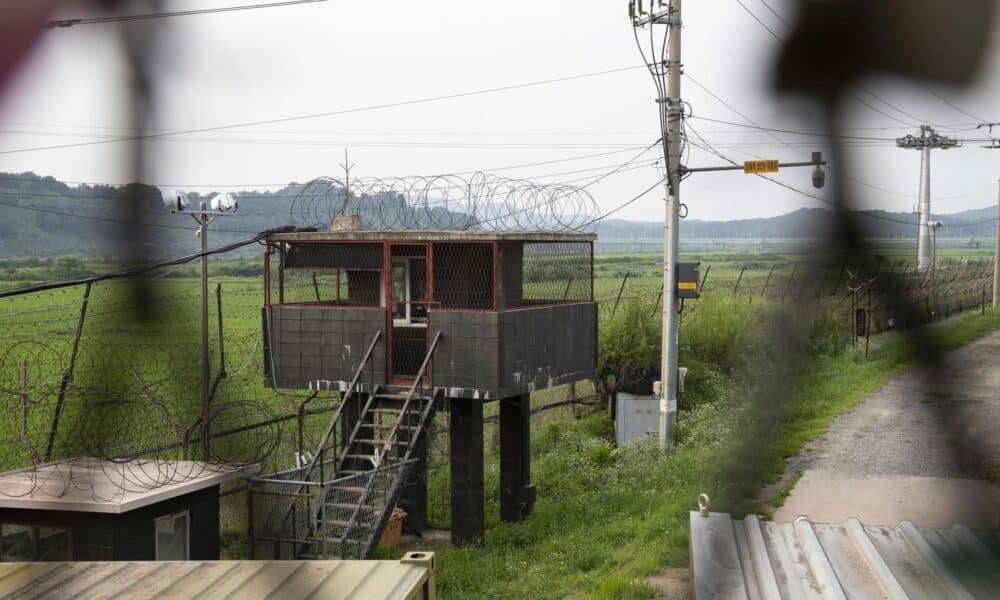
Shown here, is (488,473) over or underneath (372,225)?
underneath

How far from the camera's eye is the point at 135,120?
0.76 meters

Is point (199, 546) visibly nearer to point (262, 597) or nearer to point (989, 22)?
point (262, 597)

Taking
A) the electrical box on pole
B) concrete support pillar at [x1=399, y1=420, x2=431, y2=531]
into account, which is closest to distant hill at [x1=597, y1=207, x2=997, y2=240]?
the electrical box on pole

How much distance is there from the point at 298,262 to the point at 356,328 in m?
0.77

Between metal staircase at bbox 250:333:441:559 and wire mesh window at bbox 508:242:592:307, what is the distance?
1.61 m

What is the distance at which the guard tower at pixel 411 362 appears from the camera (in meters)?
7.12

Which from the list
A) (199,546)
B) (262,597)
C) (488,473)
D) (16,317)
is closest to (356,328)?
(199,546)

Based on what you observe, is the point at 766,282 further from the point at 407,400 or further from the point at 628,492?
the point at 628,492

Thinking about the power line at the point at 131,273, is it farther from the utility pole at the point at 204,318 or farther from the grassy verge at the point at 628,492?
the grassy verge at the point at 628,492

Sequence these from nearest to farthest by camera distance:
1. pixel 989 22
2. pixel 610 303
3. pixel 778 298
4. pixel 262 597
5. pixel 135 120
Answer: pixel 989 22 < pixel 778 298 < pixel 135 120 < pixel 262 597 < pixel 610 303

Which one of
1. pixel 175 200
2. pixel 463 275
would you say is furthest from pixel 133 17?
pixel 463 275

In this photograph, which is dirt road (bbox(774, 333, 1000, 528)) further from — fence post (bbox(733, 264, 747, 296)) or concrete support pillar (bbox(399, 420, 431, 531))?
Result: concrete support pillar (bbox(399, 420, 431, 531))

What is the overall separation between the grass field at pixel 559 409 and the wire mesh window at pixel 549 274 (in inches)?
73.0

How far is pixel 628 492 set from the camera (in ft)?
31.1
